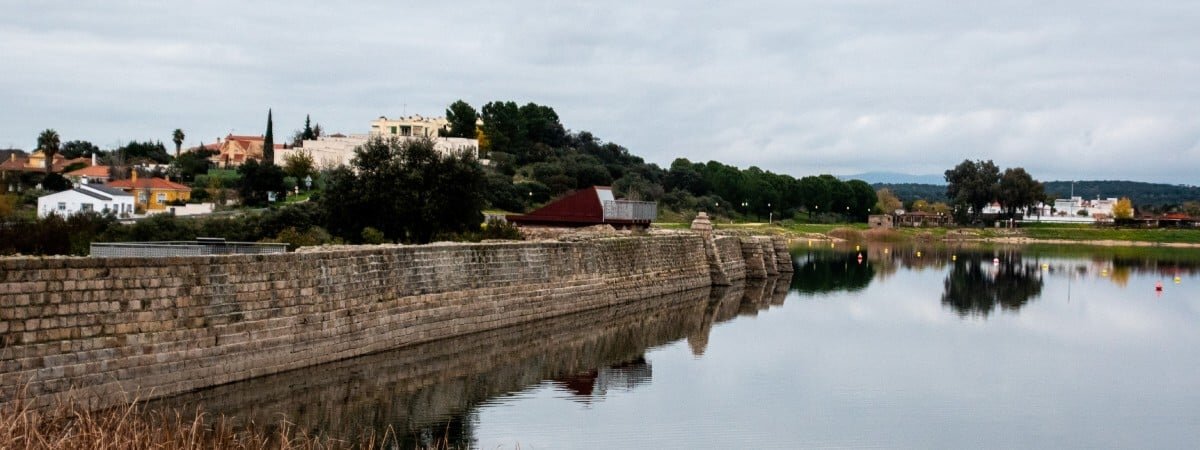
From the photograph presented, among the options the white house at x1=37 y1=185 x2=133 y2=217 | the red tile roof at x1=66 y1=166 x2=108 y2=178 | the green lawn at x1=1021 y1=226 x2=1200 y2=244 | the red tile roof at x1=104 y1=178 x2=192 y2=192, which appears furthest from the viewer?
the green lawn at x1=1021 y1=226 x2=1200 y2=244

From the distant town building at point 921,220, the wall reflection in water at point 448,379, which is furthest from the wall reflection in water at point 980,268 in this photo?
the distant town building at point 921,220

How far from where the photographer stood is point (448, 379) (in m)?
21.7

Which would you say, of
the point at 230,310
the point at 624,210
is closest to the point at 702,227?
the point at 624,210

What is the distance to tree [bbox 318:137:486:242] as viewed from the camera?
4122cm

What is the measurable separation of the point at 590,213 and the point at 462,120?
80114 mm

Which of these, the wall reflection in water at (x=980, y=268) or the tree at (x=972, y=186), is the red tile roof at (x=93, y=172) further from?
the tree at (x=972, y=186)

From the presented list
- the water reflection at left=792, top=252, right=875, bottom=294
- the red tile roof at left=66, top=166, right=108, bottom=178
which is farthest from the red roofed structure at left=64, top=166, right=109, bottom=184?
the water reflection at left=792, top=252, right=875, bottom=294

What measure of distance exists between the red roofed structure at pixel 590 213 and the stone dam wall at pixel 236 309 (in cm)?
1367

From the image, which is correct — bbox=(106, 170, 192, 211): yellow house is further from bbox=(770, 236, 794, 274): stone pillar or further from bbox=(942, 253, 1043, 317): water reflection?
bbox=(942, 253, 1043, 317): water reflection

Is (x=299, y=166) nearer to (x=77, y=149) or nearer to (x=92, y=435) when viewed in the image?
(x=77, y=149)

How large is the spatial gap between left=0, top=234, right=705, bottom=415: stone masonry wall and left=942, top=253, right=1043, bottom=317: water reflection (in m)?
19.1

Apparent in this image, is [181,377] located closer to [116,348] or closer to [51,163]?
[116,348]

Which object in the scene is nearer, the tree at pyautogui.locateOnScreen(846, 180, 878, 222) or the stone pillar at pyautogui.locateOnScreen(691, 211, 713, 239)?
the stone pillar at pyautogui.locateOnScreen(691, 211, 713, 239)

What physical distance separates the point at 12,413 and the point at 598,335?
18135mm
